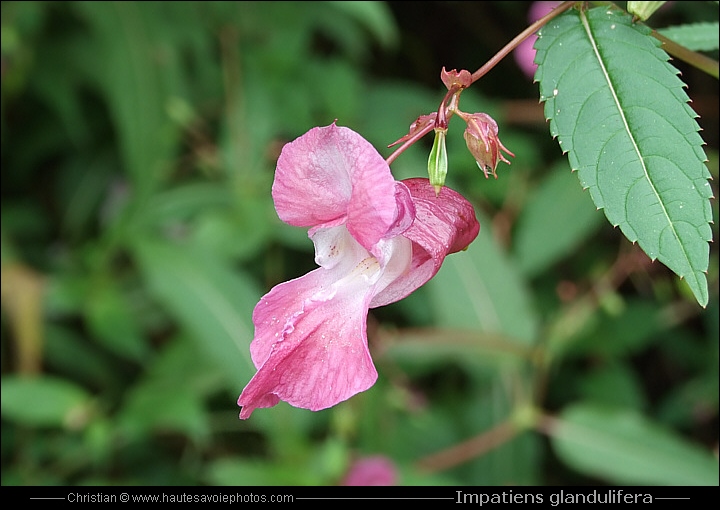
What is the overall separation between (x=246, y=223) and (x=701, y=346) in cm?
124

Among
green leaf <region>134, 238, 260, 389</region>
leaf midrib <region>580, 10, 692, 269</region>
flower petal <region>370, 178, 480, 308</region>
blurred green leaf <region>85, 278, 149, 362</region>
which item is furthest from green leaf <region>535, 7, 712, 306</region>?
blurred green leaf <region>85, 278, 149, 362</region>

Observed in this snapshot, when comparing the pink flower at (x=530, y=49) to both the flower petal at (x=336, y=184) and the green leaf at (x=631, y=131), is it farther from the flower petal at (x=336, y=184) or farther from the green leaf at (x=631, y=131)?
the flower petal at (x=336, y=184)

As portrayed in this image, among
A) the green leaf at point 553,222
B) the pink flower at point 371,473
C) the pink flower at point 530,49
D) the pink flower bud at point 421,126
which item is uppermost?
the pink flower at point 530,49

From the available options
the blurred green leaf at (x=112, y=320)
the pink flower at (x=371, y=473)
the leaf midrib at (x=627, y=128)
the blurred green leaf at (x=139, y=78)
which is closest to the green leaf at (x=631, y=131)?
the leaf midrib at (x=627, y=128)

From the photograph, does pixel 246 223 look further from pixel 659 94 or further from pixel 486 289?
pixel 659 94

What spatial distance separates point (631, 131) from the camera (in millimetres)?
669

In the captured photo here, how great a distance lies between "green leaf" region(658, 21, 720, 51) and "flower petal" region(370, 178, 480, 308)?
43 cm

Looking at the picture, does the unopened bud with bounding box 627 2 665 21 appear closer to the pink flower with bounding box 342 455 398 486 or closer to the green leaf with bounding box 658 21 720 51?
the green leaf with bounding box 658 21 720 51

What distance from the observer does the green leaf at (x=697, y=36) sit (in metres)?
0.93

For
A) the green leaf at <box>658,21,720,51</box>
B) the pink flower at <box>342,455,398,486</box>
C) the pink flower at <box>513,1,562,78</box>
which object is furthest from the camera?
the pink flower at <box>513,1,562,78</box>

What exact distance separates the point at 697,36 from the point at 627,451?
91 centimetres

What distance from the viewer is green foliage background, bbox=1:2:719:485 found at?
5.30 feet

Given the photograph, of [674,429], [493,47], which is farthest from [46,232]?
[674,429]

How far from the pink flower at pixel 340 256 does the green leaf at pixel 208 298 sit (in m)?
0.94
